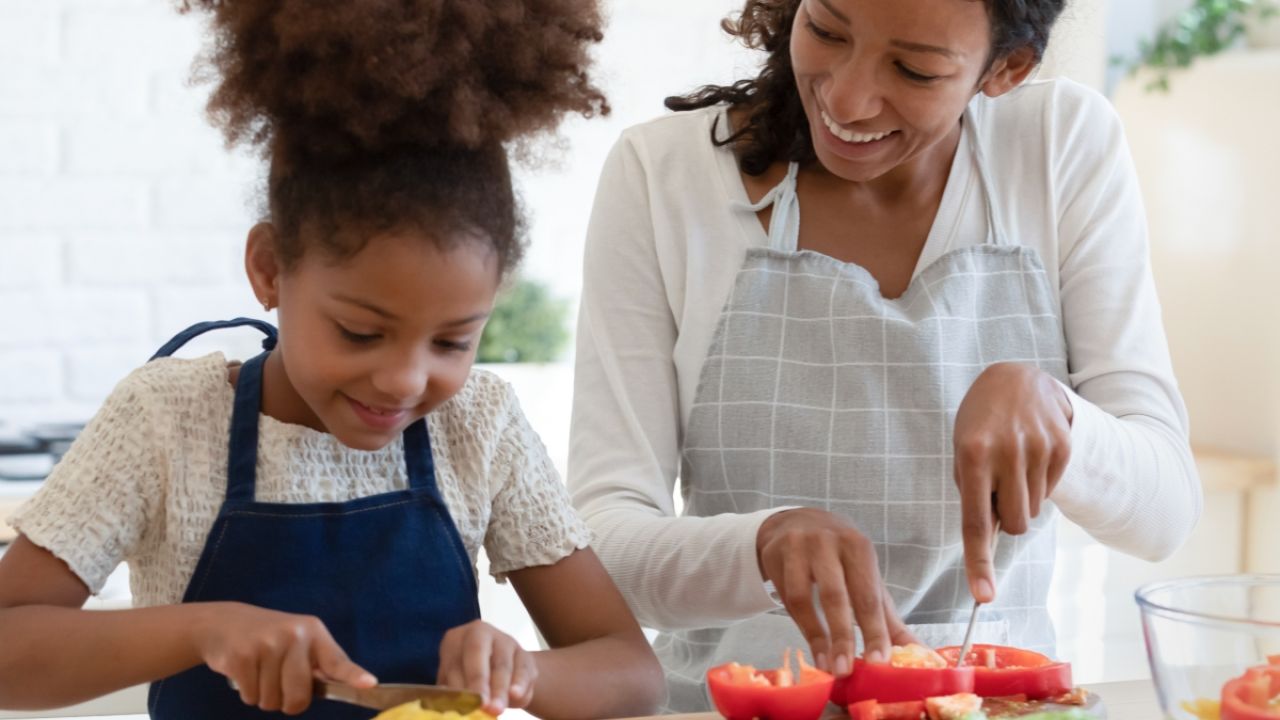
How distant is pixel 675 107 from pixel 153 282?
1189 mm

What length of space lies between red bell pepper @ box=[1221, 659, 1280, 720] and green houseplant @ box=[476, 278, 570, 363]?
174 cm

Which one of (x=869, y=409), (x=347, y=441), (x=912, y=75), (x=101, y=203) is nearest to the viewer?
(x=347, y=441)

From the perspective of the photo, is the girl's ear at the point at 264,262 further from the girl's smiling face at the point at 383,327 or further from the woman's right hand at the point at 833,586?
the woman's right hand at the point at 833,586

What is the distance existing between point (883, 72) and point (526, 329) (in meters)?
1.35

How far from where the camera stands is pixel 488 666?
3.10 feet

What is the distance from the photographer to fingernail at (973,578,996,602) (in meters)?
1.06

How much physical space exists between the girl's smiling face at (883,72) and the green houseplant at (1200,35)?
1609mm

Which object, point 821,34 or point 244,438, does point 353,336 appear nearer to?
point 244,438

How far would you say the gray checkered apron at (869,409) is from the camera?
1.37 metres

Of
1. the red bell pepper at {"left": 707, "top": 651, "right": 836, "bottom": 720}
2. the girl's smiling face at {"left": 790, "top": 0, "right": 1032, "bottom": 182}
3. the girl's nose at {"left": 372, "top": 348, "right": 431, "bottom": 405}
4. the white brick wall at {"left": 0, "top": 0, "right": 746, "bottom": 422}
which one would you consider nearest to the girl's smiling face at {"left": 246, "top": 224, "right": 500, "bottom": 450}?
the girl's nose at {"left": 372, "top": 348, "right": 431, "bottom": 405}


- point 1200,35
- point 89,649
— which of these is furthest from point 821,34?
point 1200,35

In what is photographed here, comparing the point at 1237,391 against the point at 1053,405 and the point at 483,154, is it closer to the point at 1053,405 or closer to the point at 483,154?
the point at 1053,405

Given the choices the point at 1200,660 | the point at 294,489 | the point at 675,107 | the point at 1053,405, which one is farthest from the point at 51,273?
the point at 1200,660

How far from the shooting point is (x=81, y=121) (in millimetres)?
2346
